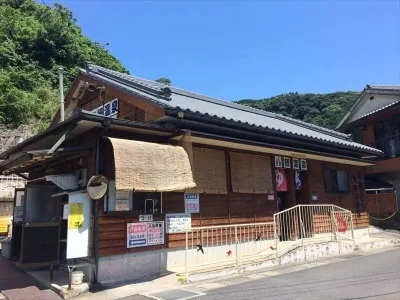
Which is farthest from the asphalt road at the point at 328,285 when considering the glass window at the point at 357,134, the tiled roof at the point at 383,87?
the tiled roof at the point at 383,87

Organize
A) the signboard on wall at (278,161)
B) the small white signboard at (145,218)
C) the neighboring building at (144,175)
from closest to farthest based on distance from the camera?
the neighboring building at (144,175), the small white signboard at (145,218), the signboard on wall at (278,161)

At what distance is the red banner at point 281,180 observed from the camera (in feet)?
39.4

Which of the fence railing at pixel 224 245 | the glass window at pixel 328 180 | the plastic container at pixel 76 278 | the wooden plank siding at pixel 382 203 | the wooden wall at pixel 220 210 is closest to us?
the plastic container at pixel 76 278

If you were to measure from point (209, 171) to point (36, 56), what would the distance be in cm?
3098

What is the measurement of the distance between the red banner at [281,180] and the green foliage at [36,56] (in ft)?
66.1

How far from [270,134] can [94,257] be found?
6271 millimetres

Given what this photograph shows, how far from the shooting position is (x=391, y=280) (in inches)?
287

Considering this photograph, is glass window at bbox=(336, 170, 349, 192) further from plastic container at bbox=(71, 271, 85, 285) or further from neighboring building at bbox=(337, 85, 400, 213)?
plastic container at bbox=(71, 271, 85, 285)

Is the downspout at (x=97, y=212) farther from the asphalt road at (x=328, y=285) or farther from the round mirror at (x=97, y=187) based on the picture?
the asphalt road at (x=328, y=285)

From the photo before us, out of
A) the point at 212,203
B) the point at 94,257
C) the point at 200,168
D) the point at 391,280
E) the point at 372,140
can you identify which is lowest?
the point at 391,280

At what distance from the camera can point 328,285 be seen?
280 inches

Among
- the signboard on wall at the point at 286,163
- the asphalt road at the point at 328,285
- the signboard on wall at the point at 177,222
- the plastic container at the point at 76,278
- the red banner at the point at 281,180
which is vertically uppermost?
the signboard on wall at the point at 286,163

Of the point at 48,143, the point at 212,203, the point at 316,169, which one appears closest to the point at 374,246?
the point at 316,169

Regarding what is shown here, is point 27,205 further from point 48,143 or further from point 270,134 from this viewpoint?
point 270,134
